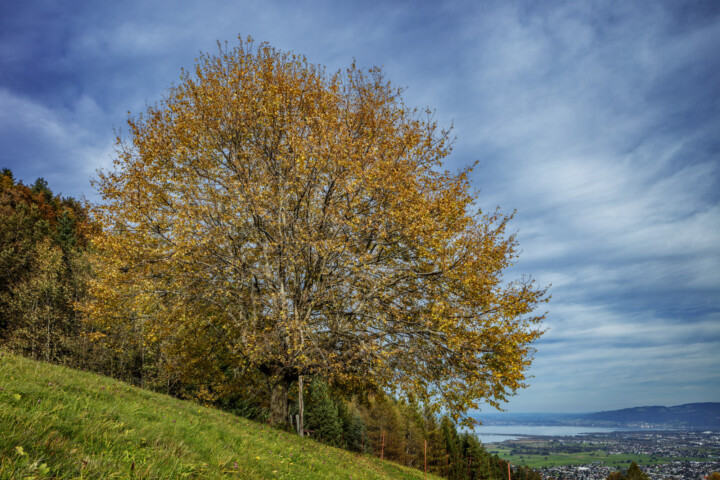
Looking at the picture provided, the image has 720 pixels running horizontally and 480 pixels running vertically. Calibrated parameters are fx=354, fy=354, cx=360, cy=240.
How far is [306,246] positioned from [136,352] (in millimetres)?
31439

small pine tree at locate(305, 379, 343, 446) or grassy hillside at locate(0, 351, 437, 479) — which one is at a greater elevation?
grassy hillside at locate(0, 351, 437, 479)

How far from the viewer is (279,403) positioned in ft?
57.6

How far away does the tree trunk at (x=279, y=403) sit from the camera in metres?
17.2

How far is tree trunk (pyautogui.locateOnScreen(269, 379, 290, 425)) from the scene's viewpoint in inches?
679

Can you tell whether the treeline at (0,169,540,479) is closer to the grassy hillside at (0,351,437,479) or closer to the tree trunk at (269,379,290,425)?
the tree trunk at (269,379,290,425)

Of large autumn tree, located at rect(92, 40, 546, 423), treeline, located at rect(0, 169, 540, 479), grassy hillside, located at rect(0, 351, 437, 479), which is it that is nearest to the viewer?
grassy hillside, located at rect(0, 351, 437, 479)

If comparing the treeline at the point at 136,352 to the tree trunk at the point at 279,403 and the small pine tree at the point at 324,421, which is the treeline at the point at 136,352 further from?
the tree trunk at the point at 279,403

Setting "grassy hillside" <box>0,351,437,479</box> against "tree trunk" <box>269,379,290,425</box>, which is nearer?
"grassy hillside" <box>0,351,437,479</box>

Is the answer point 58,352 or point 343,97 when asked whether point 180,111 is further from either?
point 58,352

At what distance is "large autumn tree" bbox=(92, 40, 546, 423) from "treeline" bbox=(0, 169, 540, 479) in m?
1.78

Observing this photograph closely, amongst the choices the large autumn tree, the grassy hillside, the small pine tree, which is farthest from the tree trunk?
the small pine tree

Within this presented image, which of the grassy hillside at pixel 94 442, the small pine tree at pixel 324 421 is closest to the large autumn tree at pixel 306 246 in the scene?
the grassy hillside at pixel 94 442

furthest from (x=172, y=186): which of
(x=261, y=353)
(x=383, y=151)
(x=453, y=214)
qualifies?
(x=453, y=214)

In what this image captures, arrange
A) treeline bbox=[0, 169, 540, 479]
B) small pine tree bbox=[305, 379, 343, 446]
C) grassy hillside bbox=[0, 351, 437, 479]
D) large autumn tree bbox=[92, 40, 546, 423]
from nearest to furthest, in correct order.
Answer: grassy hillside bbox=[0, 351, 437, 479] < large autumn tree bbox=[92, 40, 546, 423] < treeline bbox=[0, 169, 540, 479] < small pine tree bbox=[305, 379, 343, 446]
